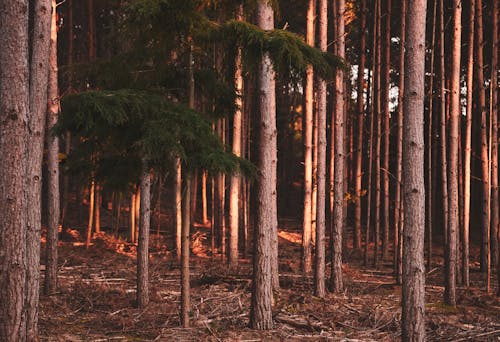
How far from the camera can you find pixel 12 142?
6285 millimetres

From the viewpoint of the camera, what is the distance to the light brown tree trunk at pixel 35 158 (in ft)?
23.6

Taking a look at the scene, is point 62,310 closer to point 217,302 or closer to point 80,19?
point 217,302

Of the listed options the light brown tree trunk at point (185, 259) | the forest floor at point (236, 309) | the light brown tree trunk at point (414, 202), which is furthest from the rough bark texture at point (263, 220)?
the light brown tree trunk at point (414, 202)

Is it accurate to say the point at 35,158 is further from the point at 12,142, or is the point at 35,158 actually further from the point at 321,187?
the point at 321,187

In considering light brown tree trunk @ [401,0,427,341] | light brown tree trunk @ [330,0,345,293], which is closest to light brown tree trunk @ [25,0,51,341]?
light brown tree trunk @ [401,0,427,341]

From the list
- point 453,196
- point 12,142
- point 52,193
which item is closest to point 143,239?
point 52,193

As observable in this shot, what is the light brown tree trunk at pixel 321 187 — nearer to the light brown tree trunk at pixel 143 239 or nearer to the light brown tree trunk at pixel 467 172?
the light brown tree trunk at pixel 467 172

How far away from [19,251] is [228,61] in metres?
3.76

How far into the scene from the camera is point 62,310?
9844 mm

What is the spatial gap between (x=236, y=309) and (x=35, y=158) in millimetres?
4160

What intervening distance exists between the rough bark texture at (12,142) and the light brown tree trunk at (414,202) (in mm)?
4433

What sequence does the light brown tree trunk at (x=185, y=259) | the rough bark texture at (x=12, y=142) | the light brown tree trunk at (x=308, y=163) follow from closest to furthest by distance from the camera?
the rough bark texture at (x=12, y=142), the light brown tree trunk at (x=185, y=259), the light brown tree trunk at (x=308, y=163)

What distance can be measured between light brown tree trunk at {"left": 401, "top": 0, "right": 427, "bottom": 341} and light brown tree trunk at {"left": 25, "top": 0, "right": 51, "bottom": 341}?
442 centimetres

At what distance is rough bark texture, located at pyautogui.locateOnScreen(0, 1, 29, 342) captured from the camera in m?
6.28
